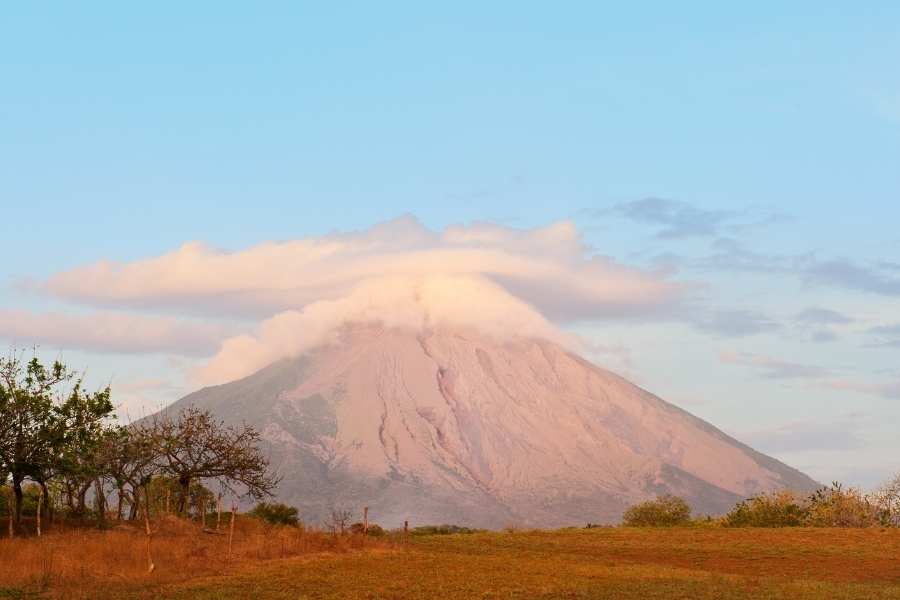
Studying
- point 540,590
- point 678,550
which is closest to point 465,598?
point 540,590

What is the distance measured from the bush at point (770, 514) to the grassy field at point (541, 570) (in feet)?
51.7

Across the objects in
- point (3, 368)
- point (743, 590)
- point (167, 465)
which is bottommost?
point (743, 590)

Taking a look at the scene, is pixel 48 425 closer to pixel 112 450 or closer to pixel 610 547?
pixel 112 450

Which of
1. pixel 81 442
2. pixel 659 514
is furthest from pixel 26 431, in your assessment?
pixel 659 514

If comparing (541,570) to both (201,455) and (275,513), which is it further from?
(275,513)

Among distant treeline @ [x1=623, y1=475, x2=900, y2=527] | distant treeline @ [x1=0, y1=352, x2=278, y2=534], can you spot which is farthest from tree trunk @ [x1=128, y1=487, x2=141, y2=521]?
distant treeline @ [x1=623, y1=475, x2=900, y2=527]

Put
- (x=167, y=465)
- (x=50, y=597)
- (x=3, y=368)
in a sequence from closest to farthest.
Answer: (x=50, y=597) → (x=3, y=368) → (x=167, y=465)

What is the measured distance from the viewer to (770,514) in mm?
86188

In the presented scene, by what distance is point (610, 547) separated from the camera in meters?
64.4

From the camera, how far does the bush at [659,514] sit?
9050 centimetres

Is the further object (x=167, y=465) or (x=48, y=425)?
(x=167, y=465)

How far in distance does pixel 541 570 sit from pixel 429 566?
193 inches

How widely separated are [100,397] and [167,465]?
6584 millimetres

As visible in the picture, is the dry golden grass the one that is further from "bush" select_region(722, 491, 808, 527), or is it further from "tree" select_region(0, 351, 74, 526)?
"bush" select_region(722, 491, 808, 527)
